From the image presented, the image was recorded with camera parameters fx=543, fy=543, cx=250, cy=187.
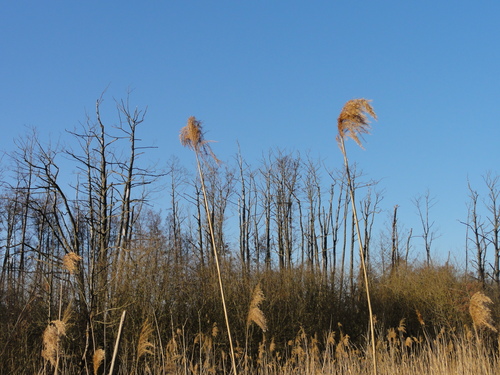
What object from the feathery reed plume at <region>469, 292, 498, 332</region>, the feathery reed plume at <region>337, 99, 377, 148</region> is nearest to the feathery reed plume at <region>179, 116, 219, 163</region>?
the feathery reed plume at <region>337, 99, 377, 148</region>

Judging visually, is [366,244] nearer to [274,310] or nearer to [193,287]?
[274,310]

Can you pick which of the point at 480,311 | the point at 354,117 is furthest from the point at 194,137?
the point at 480,311

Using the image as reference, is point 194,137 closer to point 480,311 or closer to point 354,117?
point 354,117

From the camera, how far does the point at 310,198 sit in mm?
28578

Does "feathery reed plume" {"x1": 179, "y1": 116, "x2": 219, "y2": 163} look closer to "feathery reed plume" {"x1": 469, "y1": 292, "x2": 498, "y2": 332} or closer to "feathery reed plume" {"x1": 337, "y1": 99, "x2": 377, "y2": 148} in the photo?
"feathery reed plume" {"x1": 337, "y1": 99, "x2": 377, "y2": 148}

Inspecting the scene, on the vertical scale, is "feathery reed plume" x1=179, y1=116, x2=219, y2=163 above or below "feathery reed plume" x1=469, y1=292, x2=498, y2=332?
above

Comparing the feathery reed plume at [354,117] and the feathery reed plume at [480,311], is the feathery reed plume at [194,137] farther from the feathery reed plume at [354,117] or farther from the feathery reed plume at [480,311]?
the feathery reed plume at [480,311]

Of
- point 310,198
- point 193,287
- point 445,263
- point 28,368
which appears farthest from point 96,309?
point 310,198

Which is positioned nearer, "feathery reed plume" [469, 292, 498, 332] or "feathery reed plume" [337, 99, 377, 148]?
"feathery reed plume" [337, 99, 377, 148]

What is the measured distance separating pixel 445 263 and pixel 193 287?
1062cm

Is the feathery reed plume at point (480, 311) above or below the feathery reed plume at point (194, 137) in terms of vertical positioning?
below

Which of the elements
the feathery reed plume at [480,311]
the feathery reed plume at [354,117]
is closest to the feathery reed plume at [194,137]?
the feathery reed plume at [354,117]

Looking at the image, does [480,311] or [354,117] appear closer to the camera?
[354,117]

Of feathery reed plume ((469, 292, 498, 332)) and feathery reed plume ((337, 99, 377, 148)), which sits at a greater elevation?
feathery reed plume ((337, 99, 377, 148))
